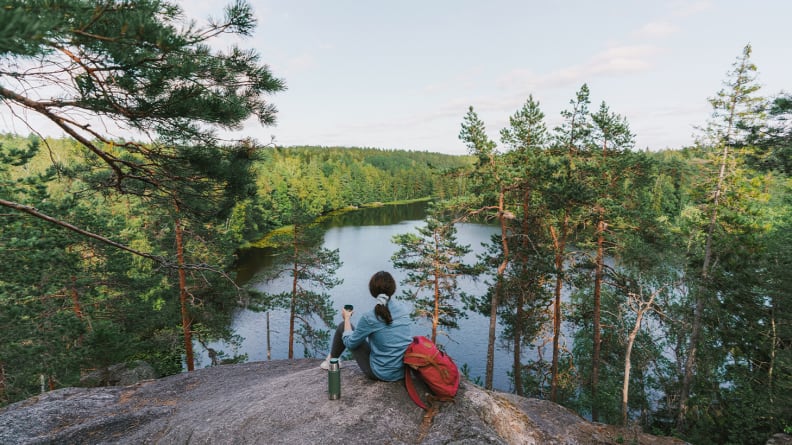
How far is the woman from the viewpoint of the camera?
4.16m

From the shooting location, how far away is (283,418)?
14.5ft

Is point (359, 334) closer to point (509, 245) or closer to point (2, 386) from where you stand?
point (509, 245)

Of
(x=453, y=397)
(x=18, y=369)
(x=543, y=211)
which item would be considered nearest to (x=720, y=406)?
(x=543, y=211)

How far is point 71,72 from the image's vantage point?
3295mm

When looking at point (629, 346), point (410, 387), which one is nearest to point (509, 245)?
point (629, 346)

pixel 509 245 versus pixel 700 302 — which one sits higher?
pixel 509 245

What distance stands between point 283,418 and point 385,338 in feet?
5.41

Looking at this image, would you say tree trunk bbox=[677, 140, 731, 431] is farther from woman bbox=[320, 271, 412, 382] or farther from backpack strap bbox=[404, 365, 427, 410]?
woman bbox=[320, 271, 412, 382]

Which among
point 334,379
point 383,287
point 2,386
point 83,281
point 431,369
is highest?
point 383,287

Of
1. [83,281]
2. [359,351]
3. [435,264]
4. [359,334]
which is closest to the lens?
[359,334]

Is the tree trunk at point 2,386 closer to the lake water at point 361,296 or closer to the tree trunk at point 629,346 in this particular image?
the lake water at point 361,296

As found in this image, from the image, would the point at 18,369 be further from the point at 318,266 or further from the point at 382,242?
the point at 382,242

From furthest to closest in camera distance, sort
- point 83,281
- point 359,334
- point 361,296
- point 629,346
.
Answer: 1. point 361,296
2. point 83,281
3. point 629,346
4. point 359,334

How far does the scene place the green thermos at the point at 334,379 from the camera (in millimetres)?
4449
